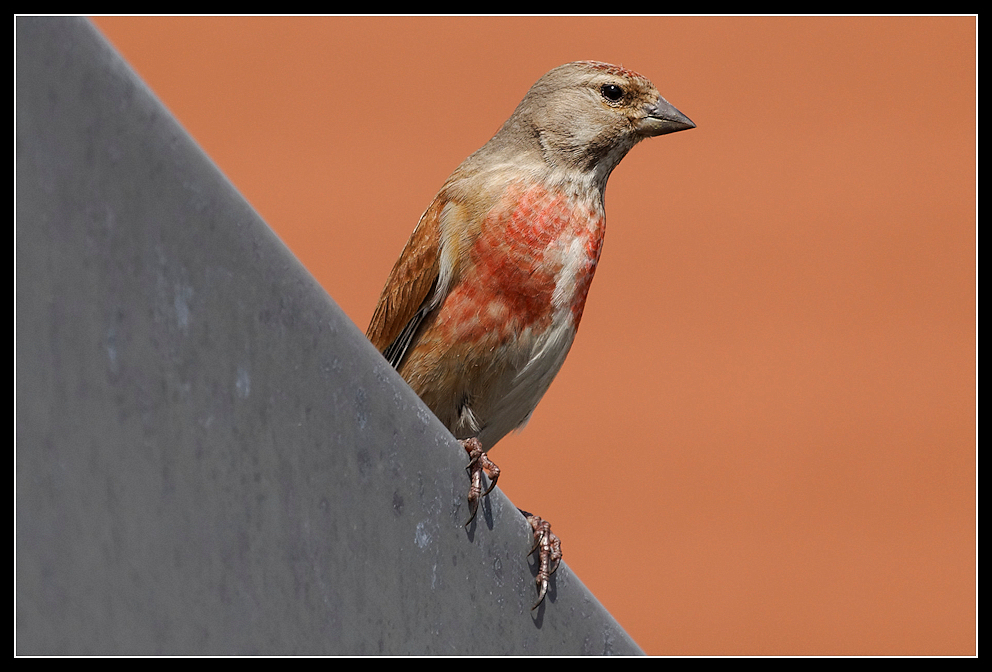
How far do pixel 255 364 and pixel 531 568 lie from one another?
494mm

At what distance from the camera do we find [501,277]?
2.58 metres

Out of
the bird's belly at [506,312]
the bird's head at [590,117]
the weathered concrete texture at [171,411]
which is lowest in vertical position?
the weathered concrete texture at [171,411]

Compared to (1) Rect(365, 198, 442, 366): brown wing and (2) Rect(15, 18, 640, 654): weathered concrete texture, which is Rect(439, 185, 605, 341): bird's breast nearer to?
(1) Rect(365, 198, 442, 366): brown wing

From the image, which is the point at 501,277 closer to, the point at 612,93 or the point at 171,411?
the point at 612,93

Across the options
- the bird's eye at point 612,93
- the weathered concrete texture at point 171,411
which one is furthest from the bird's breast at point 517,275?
the weathered concrete texture at point 171,411

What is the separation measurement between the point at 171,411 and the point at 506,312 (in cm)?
170

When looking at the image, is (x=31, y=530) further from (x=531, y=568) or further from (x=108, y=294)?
(x=531, y=568)

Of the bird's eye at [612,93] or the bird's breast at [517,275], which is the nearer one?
the bird's breast at [517,275]

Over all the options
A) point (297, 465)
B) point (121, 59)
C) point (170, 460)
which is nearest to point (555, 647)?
point (297, 465)

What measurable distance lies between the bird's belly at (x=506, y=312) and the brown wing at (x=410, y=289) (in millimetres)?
52

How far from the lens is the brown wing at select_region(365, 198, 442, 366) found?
105 inches

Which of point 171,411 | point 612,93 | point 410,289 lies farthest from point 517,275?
point 171,411

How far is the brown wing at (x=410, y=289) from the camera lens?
8.77 ft

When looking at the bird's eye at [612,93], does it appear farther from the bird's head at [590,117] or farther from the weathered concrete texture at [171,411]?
the weathered concrete texture at [171,411]
